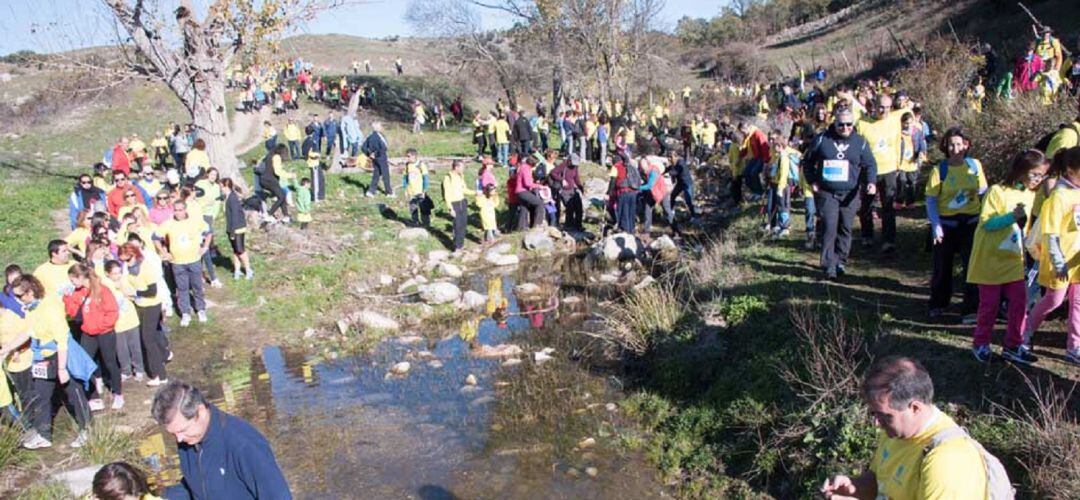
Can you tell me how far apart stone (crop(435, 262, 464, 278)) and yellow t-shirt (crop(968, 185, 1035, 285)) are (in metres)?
8.89

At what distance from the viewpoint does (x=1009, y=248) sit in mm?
5062

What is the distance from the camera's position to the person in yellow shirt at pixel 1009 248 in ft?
16.6

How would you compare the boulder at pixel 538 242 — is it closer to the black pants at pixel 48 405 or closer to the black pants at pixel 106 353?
the black pants at pixel 106 353

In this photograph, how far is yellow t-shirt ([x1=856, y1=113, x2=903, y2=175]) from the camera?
8430 millimetres

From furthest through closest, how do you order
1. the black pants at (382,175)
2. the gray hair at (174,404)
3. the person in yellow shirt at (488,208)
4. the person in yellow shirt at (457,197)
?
1. the black pants at (382,175)
2. the person in yellow shirt at (488,208)
3. the person in yellow shirt at (457,197)
4. the gray hair at (174,404)

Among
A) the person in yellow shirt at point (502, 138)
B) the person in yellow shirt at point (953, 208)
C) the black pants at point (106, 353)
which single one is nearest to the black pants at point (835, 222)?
the person in yellow shirt at point (953, 208)

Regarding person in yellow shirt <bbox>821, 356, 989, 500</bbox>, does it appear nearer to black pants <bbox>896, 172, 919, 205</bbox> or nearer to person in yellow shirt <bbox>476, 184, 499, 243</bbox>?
black pants <bbox>896, 172, 919, 205</bbox>

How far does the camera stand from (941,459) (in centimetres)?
246

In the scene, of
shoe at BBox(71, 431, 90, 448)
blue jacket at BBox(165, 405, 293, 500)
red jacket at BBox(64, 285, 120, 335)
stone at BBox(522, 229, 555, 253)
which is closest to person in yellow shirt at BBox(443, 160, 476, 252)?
stone at BBox(522, 229, 555, 253)

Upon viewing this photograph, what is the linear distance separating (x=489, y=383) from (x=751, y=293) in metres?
3.10

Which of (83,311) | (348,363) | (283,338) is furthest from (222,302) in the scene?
(83,311)

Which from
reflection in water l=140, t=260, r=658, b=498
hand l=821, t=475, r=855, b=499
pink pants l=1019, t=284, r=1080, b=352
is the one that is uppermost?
pink pants l=1019, t=284, r=1080, b=352

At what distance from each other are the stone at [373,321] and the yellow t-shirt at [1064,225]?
772 centimetres

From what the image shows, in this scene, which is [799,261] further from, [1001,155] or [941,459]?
[941,459]
